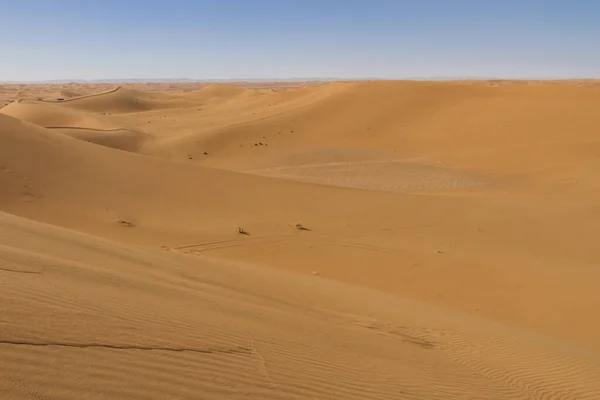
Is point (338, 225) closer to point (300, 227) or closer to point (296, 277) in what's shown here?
point (300, 227)

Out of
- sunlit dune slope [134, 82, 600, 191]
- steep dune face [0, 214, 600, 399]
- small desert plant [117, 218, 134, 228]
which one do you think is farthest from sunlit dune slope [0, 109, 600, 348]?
sunlit dune slope [134, 82, 600, 191]

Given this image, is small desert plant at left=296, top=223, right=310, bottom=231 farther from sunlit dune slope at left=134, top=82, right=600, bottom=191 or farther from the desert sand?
sunlit dune slope at left=134, top=82, right=600, bottom=191

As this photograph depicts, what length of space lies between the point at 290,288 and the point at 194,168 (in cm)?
926

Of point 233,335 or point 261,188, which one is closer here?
point 233,335

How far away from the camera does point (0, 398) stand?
2.60 m

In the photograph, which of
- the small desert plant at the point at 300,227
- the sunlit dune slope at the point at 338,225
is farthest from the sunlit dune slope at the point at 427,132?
the small desert plant at the point at 300,227

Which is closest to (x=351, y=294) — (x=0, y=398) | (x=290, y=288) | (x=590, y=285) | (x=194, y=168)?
(x=290, y=288)

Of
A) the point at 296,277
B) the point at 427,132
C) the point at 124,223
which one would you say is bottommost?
the point at 296,277

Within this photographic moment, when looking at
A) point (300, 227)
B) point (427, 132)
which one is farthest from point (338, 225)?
point (427, 132)

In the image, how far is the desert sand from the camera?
3699 millimetres

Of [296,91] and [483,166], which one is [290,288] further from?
[296,91]

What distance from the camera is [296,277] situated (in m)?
8.92

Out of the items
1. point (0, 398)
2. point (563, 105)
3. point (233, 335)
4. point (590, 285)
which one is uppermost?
point (563, 105)

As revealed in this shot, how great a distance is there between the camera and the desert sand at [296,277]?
146 inches
